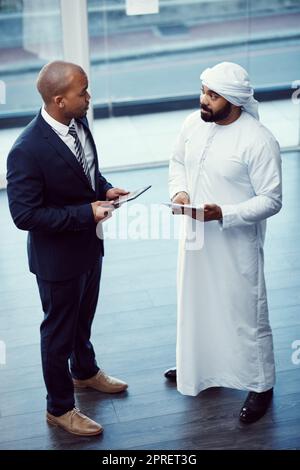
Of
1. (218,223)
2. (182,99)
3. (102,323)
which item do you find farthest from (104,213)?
(182,99)

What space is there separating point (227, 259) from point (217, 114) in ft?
1.95

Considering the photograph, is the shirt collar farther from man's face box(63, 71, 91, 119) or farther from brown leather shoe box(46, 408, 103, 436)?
brown leather shoe box(46, 408, 103, 436)

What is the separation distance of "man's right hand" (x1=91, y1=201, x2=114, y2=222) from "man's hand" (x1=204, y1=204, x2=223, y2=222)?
0.37 m

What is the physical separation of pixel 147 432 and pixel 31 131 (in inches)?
52.1

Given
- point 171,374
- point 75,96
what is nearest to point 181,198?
point 75,96

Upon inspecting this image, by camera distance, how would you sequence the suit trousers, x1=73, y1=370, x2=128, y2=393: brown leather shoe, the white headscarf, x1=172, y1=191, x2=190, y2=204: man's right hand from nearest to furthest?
the white headscarf → the suit trousers → x1=172, y1=191, x2=190, y2=204: man's right hand → x1=73, y1=370, x2=128, y2=393: brown leather shoe

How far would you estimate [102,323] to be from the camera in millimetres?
4105

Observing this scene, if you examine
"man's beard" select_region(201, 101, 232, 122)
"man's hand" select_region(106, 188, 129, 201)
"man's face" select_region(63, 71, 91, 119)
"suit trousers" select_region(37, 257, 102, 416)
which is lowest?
"suit trousers" select_region(37, 257, 102, 416)

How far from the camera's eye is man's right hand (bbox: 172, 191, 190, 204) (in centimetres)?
319

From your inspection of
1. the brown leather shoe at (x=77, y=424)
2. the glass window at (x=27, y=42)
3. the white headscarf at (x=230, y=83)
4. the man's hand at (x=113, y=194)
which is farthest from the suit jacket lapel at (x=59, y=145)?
the glass window at (x=27, y=42)

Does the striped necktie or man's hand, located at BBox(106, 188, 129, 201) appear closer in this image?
the striped necktie

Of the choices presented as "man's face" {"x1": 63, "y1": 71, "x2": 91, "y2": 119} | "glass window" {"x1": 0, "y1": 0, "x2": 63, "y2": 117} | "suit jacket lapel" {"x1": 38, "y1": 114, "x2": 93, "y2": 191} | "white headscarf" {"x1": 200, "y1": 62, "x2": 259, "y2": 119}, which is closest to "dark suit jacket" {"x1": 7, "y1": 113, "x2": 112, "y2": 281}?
"suit jacket lapel" {"x1": 38, "y1": 114, "x2": 93, "y2": 191}

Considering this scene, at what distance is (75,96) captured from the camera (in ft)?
9.36
